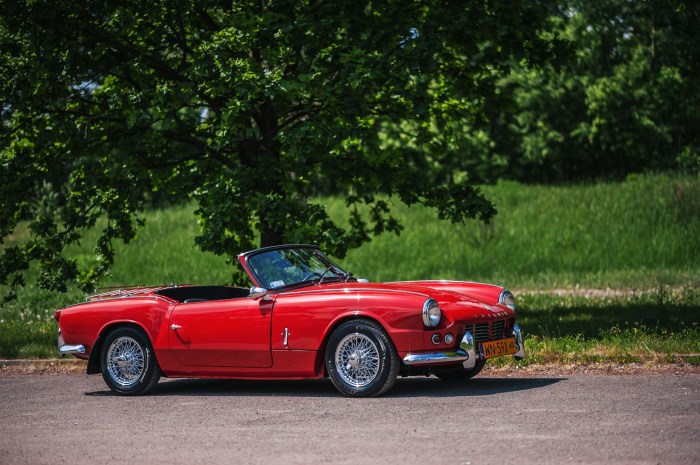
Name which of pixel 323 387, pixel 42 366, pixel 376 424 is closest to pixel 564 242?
pixel 42 366

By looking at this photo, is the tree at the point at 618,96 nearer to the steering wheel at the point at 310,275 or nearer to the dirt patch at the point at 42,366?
the dirt patch at the point at 42,366

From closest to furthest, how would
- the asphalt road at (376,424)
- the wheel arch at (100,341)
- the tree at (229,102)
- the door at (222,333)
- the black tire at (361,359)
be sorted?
the asphalt road at (376,424)
the black tire at (361,359)
the door at (222,333)
the wheel arch at (100,341)
the tree at (229,102)

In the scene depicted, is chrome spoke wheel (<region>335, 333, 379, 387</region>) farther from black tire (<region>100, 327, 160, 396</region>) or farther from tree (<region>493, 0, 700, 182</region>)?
tree (<region>493, 0, 700, 182</region>)

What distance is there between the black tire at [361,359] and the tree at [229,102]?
4.26 meters

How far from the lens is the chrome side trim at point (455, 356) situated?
329 inches

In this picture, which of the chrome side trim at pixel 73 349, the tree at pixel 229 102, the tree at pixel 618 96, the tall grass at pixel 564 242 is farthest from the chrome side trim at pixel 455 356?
the tree at pixel 618 96

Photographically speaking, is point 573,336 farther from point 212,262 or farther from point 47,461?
point 212,262

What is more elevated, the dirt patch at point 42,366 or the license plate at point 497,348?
the license plate at point 497,348

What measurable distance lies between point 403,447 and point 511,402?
1.93 metres

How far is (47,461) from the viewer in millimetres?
6441

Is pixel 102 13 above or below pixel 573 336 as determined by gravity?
above

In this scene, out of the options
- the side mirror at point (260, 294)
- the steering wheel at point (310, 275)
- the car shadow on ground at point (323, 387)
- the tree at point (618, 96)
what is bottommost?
the car shadow on ground at point (323, 387)

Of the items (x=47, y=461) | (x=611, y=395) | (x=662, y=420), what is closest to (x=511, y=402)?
(x=611, y=395)

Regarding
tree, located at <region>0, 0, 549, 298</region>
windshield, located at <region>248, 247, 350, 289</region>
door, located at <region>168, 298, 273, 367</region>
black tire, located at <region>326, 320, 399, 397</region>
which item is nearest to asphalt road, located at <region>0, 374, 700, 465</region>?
black tire, located at <region>326, 320, 399, 397</region>
